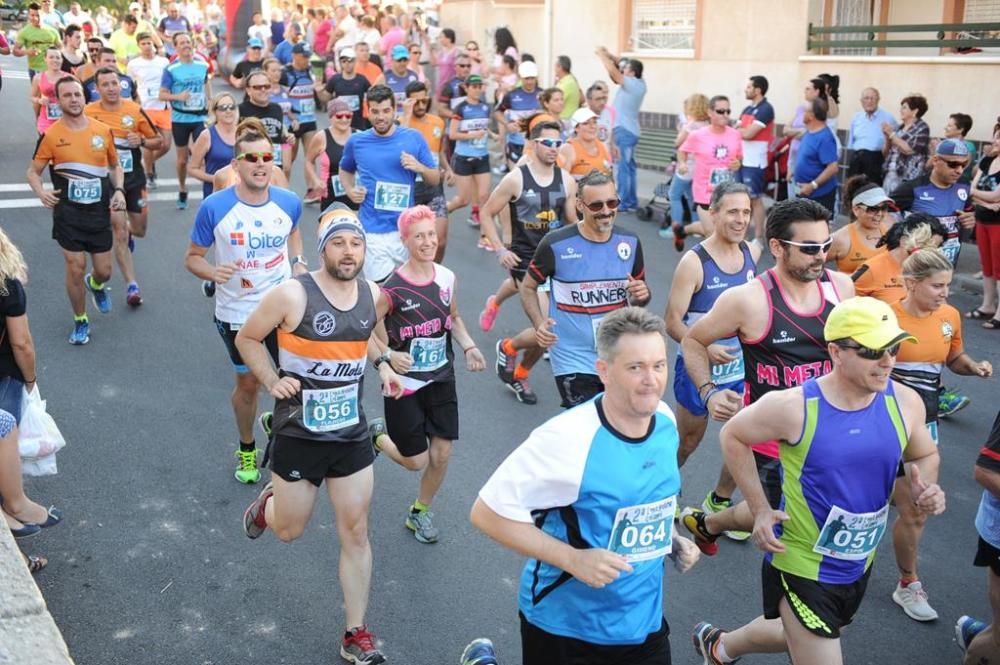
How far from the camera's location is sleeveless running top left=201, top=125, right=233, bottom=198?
10414 mm

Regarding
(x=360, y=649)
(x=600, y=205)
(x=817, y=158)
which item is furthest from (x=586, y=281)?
(x=817, y=158)

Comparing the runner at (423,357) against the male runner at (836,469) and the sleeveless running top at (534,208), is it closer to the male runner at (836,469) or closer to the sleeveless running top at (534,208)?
the male runner at (836,469)

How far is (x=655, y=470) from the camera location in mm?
3459

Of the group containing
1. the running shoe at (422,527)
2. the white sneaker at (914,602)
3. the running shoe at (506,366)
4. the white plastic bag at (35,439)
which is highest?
the white plastic bag at (35,439)

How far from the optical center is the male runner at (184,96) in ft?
45.4

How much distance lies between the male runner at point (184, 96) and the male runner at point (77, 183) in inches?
195

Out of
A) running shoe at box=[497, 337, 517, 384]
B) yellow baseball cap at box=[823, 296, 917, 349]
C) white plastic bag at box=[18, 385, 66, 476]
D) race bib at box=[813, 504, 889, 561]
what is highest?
yellow baseball cap at box=[823, 296, 917, 349]

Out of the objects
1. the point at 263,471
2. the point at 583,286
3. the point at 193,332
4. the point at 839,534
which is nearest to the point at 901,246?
the point at 583,286

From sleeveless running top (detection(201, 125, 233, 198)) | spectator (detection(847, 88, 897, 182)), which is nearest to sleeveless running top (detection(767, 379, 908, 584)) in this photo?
sleeveless running top (detection(201, 125, 233, 198))

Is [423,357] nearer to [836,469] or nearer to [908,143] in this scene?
[836,469]

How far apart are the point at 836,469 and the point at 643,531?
0.86 meters

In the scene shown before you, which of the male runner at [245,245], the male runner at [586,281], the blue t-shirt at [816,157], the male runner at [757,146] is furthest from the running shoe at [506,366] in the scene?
the male runner at [757,146]

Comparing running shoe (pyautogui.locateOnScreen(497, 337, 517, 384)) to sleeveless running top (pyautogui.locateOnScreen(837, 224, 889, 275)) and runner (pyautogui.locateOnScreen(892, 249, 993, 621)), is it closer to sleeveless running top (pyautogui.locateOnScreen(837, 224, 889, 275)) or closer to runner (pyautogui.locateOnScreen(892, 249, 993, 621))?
sleeveless running top (pyautogui.locateOnScreen(837, 224, 889, 275))

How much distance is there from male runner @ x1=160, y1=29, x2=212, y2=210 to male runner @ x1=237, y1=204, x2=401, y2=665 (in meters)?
9.68
